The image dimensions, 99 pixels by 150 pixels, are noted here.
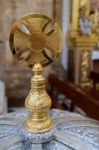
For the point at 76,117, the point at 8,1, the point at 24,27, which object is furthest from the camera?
the point at 8,1

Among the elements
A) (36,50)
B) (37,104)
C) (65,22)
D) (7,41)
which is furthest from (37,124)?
(65,22)

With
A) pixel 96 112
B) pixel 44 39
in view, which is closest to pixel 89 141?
pixel 44 39

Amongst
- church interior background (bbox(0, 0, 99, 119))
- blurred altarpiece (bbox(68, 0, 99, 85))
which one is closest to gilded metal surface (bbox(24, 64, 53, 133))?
church interior background (bbox(0, 0, 99, 119))

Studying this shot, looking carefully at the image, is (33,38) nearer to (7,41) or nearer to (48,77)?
(48,77)

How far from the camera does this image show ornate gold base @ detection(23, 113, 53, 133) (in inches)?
32.4

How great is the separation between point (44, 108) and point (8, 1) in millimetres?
3435

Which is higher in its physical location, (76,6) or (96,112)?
(76,6)

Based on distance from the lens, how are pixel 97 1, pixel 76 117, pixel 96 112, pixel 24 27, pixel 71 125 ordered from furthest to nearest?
pixel 97 1, pixel 96 112, pixel 76 117, pixel 71 125, pixel 24 27

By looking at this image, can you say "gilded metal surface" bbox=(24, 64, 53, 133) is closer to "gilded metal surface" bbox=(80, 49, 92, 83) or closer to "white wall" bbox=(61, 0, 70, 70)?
"gilded metal surface" bbox=(80, 49, 92, 83)

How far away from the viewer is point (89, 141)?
0.85 meters

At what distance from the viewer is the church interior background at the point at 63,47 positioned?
4.04 meters

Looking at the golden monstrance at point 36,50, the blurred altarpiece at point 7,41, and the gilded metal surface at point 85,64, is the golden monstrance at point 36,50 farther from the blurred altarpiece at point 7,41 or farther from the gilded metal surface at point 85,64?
the gilded metal surface at point 85,64

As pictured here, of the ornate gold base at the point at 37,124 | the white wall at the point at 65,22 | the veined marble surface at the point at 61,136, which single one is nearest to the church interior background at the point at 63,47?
the white wall at the point at 65,22

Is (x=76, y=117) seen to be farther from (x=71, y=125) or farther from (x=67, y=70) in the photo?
(x=67, y=70)
